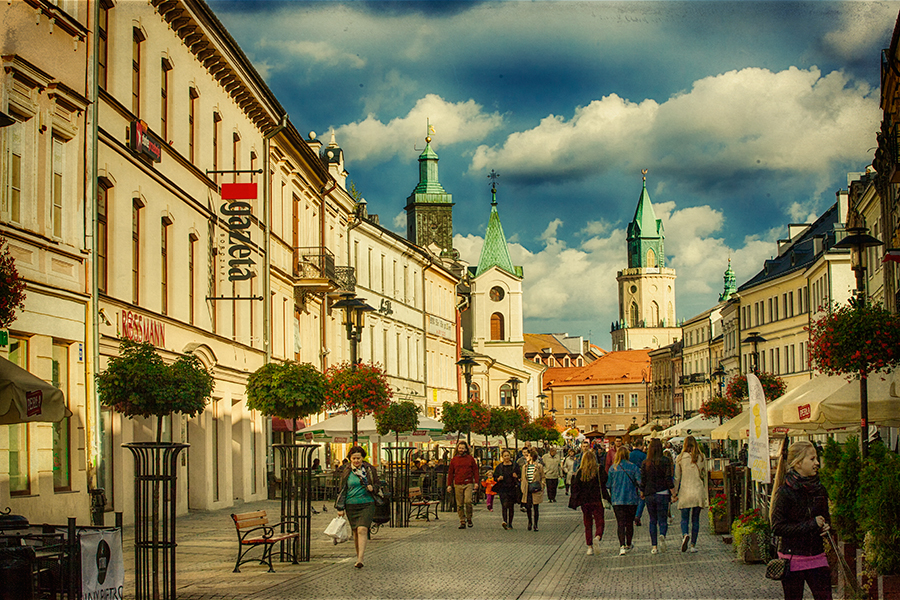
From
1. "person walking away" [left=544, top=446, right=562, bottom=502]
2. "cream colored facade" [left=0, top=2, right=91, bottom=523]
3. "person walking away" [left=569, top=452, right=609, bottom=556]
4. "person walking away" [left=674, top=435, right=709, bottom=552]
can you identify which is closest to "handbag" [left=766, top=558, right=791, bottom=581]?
"person walking away" [left=674, top=435, right=709, bottom=552]

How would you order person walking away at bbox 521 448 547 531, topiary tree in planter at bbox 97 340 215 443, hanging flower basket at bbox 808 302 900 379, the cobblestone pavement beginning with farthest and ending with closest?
person walking away at bbox 521 448 547 531
topiary tree in planter at bbox 97 340 215 443
hanging flower basket at bbox 808 302 900 379
the cobblestone pavement

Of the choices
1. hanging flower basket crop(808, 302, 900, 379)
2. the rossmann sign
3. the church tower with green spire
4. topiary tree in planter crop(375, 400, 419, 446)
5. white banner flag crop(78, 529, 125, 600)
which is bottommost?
white banner flag crop(78, 529, 125, 600)

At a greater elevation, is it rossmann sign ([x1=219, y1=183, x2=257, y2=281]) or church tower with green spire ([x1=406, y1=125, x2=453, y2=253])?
church tower with green spire ([x1=406, y1=125, x2=453, y2=253])

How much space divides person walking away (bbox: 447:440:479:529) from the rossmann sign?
8110 mm

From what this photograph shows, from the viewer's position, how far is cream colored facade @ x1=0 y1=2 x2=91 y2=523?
682 inches

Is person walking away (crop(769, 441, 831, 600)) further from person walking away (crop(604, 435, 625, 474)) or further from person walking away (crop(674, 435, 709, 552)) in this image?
person walking away (crop(604, 435, 625, 474))

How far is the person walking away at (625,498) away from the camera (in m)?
17.6

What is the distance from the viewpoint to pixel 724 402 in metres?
46.9

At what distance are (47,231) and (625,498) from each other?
9.82 meters

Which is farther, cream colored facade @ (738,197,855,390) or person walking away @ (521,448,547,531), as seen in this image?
cream colored facade @ (738,197,855,390)

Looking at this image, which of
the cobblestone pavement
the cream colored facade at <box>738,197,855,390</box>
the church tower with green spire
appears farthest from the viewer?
the church tower with green spire

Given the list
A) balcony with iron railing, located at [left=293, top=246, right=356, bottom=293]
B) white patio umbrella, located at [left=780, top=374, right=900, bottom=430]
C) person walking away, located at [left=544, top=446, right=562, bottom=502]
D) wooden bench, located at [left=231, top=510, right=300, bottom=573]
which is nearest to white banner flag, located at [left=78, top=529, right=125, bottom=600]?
wooden bench, located at [left=231, top=510, right=300, bottom=573]

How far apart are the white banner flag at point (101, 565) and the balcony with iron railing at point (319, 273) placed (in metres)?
29.0

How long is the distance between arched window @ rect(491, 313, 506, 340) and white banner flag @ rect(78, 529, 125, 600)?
321 ft
